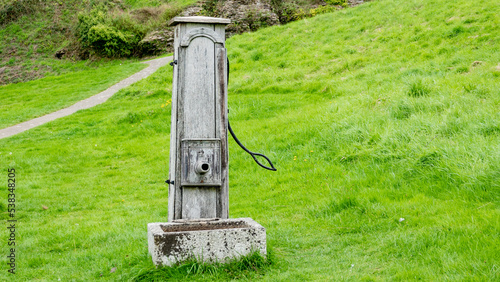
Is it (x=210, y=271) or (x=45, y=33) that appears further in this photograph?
(x=45, y=33)

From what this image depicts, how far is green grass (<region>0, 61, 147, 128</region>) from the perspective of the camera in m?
17.5

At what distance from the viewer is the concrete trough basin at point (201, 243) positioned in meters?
3.77

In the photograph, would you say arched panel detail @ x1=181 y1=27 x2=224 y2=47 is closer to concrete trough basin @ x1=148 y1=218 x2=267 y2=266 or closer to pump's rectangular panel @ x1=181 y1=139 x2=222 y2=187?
pump's rectangular panel @ x1=181 y1=139 x2=222 y2=187

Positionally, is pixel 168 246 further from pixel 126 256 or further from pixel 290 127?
pixel 290 127

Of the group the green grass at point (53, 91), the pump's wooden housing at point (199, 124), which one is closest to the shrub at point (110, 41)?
the green grass at point (53, 91)

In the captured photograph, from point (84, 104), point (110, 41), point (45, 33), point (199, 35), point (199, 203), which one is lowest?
point (199, 203)

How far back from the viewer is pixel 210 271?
3779mm

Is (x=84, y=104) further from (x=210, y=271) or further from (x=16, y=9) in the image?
(x=16, y=9)

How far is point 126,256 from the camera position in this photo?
4641mm

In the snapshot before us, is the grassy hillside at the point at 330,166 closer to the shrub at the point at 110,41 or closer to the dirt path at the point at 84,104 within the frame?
the dirt path at the point at 84,104

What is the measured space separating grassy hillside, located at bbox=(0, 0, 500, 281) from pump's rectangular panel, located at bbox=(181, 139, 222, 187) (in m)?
0.91

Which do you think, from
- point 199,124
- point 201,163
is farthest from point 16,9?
point 201,163

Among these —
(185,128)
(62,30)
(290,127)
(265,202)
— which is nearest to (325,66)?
(290,127)

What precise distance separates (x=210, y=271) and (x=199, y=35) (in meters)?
2.36
